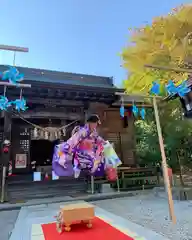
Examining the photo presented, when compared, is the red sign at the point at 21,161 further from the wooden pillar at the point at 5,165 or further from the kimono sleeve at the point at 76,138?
the kimono sleeve at the point at 76,138

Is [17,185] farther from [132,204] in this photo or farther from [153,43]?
[153,43]

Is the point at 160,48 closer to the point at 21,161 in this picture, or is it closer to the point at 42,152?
the point at 21,161

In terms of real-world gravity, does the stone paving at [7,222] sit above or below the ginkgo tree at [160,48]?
below

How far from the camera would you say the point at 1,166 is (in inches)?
334

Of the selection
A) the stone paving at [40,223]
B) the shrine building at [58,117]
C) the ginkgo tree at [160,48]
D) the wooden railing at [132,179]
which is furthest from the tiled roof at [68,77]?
the stone paving at [40,223]

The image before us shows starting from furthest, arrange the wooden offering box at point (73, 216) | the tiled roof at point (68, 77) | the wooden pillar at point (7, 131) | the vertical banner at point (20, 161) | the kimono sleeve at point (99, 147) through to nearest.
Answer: the tiled roof at point (68, 77), the vertical banner at point (20, 161), the wooden pillar at point (7, 131), the kimono sleeve at point (99, 147), the wooden offering box at point (73, 216)

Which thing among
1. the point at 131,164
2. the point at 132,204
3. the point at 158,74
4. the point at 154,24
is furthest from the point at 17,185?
the point at 154,24

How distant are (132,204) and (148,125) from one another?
5.45 m

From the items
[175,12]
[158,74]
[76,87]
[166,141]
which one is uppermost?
[175,12]

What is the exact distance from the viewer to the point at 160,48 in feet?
35.8

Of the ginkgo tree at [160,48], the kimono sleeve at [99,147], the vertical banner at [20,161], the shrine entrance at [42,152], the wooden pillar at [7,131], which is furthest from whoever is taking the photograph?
the shrine entrance at [42,152]

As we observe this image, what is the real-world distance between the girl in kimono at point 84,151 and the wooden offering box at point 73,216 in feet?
3.39

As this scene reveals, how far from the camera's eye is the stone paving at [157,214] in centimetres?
441

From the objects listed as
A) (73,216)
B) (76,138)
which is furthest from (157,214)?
(76,138)
